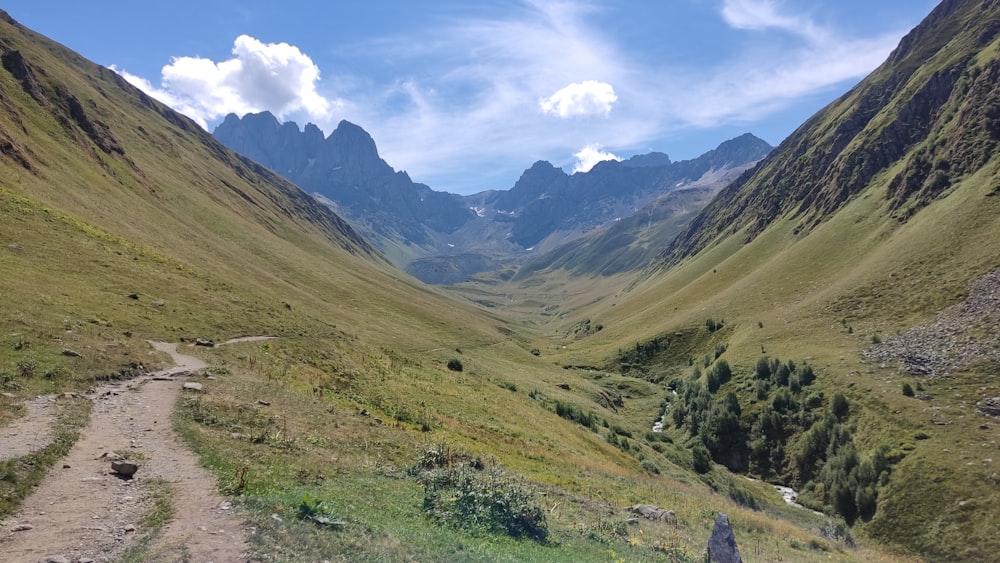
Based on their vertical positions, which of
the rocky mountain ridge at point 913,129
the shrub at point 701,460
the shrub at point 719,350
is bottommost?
the shrub at point 701,460

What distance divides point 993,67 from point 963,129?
22189 millimetres

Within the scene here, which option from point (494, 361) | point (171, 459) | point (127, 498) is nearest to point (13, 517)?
point (127, 498)

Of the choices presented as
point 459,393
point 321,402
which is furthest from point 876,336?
point 321,402

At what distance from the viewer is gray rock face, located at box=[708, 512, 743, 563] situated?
56.5ft

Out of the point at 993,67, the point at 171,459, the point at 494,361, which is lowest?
the point at 494,361

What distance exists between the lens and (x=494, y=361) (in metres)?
92.1

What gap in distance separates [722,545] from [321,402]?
22936mm

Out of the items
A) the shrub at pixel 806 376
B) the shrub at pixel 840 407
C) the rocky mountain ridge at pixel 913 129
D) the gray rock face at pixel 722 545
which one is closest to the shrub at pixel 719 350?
the shrub at pixel 806 376

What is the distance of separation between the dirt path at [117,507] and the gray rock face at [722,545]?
1521 centimetres

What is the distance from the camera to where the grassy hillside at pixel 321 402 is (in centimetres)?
1619

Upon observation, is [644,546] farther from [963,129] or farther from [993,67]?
[993,67]

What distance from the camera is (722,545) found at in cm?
1734

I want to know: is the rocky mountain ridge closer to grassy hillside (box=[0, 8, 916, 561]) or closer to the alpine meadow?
the alpine meadow

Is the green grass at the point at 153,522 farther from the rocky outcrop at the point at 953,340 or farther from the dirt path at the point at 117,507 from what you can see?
the rocky outcrop at the point at 953,340
